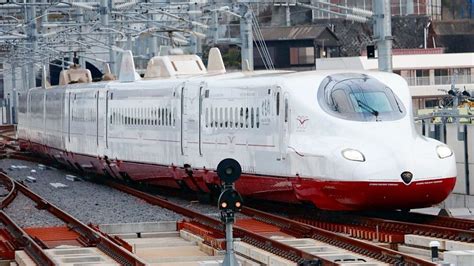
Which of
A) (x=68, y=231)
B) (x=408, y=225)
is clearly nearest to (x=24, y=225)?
(x=68, y=231)

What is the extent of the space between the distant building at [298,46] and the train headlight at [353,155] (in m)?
70.0

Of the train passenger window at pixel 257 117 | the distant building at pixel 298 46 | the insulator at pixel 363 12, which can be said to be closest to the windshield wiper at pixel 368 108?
Result: the train passenger window at pixel 257 117

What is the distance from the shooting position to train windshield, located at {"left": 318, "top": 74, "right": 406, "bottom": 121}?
22.9 metres

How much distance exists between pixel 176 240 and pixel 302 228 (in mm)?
2182

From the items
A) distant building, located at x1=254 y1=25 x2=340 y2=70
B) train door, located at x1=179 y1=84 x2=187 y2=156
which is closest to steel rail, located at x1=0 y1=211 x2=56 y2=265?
train door, located at x1=179 y1=84 x2=187 y2=156

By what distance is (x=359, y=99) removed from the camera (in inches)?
909

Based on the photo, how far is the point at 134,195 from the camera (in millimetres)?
31766

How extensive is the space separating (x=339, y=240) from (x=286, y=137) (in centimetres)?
422

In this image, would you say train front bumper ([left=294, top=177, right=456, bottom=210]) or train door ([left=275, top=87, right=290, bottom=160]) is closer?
train front bumper ([left=294, top=177, right=456, bottom=210])

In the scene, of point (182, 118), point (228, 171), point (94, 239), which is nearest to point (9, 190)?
point (182, 118)

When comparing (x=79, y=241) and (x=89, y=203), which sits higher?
(x=79, y=241)

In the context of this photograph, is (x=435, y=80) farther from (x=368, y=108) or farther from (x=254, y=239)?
(x=254, y=239)

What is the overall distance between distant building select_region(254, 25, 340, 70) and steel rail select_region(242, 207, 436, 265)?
68.0m

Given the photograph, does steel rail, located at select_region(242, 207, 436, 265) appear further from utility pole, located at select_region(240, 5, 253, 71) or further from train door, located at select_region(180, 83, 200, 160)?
utility pole, located at select_region(240, 5, 253, 71)
